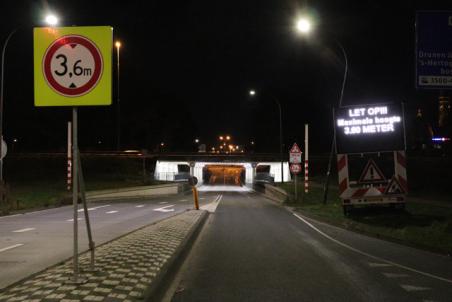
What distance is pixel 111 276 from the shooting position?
8.28 meters

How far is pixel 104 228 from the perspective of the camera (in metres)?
18.7

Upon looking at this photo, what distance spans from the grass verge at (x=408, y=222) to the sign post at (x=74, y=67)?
940 centimetres

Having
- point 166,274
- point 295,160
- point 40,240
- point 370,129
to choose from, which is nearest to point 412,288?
point 166,274

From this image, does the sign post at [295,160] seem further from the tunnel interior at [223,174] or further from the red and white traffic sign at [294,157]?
the tunnel interior at [223,174]

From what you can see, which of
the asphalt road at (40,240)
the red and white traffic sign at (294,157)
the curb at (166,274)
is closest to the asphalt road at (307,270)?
the curb at (166,274)

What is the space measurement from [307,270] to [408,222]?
A: 9.33 m

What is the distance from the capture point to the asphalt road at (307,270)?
8.27m

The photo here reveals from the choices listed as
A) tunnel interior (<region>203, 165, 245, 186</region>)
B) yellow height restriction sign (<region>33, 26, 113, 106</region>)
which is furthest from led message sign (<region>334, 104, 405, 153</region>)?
tunnel interior (<region>203, 165, 245, 186</region>)

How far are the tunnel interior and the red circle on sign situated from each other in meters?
103

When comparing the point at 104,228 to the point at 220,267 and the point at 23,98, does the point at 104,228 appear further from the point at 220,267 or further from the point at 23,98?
the point at 23,98

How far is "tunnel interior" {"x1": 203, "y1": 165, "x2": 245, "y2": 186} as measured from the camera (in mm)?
113938

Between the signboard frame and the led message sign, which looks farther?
the led message sign

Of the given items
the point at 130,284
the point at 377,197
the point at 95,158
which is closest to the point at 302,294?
the point at 130,284

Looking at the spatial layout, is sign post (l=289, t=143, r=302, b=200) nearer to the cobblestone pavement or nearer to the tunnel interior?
the cobblestone pavement
